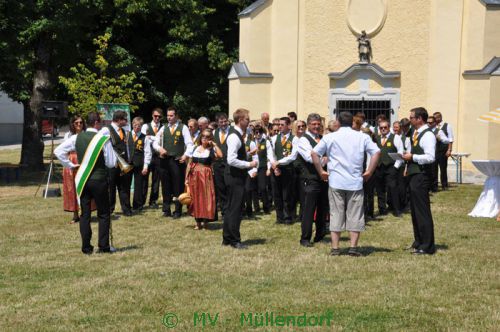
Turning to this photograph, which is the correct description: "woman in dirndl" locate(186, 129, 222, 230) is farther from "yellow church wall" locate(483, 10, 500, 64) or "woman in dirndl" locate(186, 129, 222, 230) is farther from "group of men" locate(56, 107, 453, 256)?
"yellow church wall" locate(483, 10, 500, 64)

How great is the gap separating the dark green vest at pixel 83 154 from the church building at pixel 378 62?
13.0m

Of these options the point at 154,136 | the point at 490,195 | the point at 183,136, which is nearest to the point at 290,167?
the point at 183,136

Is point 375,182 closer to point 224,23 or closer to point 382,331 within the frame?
point 382,331

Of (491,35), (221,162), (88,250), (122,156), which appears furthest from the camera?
(491,35)

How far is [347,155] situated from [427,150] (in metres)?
1.15

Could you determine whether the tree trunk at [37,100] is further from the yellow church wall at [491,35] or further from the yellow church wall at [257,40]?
the yellow church wall at [491,35]

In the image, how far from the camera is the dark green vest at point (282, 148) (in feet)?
41.7

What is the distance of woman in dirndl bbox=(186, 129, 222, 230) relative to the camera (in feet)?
37.6

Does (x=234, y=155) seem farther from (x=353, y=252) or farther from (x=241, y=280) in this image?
(x=241, y=280)

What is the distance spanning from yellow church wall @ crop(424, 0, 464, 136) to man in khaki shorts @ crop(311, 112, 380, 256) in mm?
12088

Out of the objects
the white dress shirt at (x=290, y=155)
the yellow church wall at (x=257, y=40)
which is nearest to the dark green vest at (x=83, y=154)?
the white dress shirt at (x=290, y=155)

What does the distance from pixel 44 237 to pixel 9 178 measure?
35.7 feet

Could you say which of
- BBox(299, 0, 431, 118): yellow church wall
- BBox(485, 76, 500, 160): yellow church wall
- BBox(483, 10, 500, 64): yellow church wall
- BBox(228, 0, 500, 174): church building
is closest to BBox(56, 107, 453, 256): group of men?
BBox(485, 76, 500, 160): yellow church wall

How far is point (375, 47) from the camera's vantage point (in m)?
20.9
